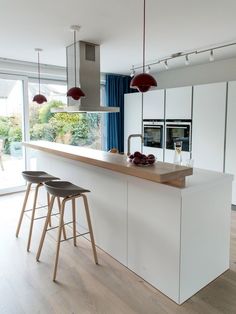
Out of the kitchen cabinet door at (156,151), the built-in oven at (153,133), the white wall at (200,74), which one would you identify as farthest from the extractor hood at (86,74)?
the white wall at (200,74)

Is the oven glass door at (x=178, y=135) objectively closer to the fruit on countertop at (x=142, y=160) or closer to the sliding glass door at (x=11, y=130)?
the fruit on countertop at (x=142, y=160)

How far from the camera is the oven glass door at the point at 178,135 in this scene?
16.0 ft

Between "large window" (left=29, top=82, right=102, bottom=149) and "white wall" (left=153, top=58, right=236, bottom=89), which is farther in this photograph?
"large window" (left=29, top=82, right=102, bottom=149)

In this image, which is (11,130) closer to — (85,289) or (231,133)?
(85,289)

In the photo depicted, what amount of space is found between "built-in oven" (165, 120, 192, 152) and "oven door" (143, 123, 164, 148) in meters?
0.16

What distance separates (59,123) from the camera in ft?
19.3

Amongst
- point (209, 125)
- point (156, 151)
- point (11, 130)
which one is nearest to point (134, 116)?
point (156, 151)

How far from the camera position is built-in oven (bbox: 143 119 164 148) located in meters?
5.38

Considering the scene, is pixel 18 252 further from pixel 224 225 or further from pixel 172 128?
pixel 172 128

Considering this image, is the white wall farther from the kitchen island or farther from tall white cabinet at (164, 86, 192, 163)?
the kitchen island

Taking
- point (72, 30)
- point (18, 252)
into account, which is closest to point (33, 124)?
point (72, 30)

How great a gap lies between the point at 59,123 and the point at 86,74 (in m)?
2.20

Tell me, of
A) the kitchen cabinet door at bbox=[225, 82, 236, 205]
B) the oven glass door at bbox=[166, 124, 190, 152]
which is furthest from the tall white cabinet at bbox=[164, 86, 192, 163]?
the kitchen cabinet door at bbox=[225, 82, 236, 205]

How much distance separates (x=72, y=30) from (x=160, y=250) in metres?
2.74
